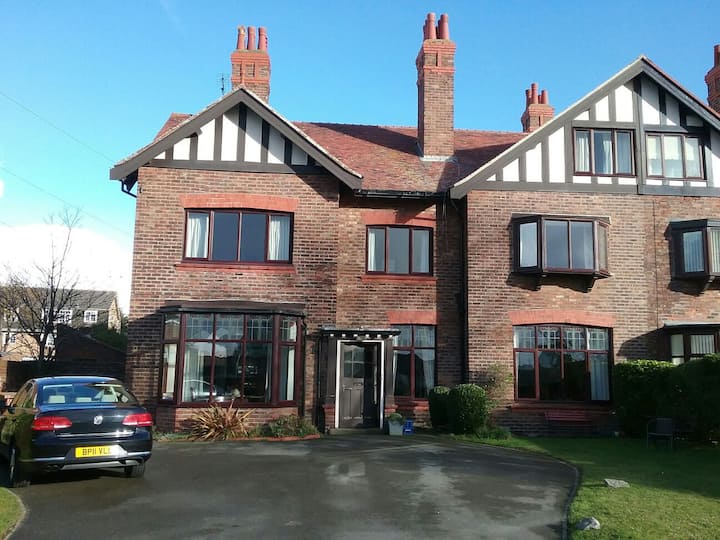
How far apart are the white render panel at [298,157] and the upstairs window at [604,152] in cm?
711

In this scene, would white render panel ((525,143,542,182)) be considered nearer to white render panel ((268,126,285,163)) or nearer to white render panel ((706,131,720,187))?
white render panel ((706,131,720,187))

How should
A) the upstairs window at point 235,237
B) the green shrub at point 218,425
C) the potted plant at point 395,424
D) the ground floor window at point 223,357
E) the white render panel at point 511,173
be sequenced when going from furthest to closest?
the white render panel at point 511,173 → the upstairs window at point 235,237 → the potted plant at point 395,424 → the ground floor window at point 223,357 → the green shrub at point 218,425

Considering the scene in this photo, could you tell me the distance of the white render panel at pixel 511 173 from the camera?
16.7 metres

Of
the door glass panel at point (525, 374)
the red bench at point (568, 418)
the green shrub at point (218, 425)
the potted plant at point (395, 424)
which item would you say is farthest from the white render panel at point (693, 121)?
the green shrub at point (218, 425)

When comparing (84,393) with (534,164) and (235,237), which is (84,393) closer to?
(235,237)

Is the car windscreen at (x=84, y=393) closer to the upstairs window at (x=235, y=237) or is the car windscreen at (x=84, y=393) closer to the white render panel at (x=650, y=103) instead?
the upstairs window at (x=235, y=237)

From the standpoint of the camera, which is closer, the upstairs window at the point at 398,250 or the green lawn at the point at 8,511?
the green lawn at the point at 8,511

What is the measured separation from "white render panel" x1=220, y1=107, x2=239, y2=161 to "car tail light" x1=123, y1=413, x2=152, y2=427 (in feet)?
28.5

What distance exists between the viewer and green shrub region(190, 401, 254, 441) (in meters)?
13.9

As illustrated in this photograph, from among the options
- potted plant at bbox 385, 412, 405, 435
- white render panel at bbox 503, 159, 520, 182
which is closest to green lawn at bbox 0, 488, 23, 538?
potted plant at bbox 385, 412, 405, 435

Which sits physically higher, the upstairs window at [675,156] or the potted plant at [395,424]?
the upstairs window at [675,156]

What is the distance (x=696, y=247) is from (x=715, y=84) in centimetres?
676

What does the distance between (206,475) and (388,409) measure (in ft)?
21.3

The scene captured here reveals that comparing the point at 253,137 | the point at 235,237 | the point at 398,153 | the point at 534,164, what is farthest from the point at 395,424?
the point at 398,153
